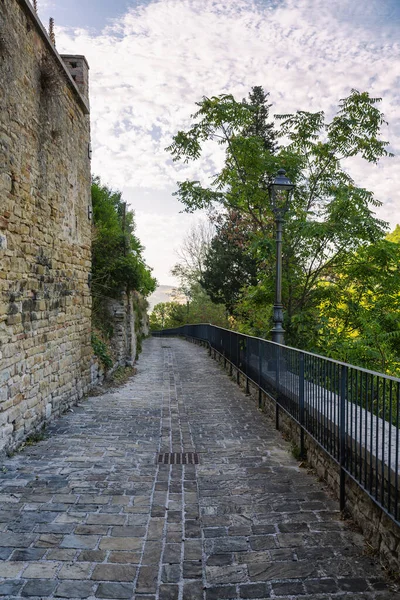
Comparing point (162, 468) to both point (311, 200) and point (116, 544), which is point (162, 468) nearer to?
point (116, 544)

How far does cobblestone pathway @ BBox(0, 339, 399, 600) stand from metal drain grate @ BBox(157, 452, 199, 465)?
0.42 feet

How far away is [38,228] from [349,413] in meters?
5.01

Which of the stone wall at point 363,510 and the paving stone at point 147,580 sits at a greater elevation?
the stone wall at point 363,510

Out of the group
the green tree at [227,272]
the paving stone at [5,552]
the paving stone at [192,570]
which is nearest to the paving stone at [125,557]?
the paving stone at [192,570]

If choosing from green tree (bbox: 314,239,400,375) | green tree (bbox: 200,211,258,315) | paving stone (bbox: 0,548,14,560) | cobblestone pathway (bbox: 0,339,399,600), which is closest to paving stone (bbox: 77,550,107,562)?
cobblestone pathway (bbox: 0,339,399,600)

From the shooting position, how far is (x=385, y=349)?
8352 millimetres

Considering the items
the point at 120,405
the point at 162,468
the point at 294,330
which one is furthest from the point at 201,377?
the point at 162,468

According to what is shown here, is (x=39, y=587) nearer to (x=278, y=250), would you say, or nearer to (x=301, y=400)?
(x=301, y=400)

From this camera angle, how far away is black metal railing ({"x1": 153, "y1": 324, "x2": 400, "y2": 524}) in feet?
9.68

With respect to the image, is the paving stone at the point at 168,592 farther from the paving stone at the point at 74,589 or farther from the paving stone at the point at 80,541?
the paving stone at the point at 80,541

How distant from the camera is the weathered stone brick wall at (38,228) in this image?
530 centimetres

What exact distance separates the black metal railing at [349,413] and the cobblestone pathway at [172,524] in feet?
1.48

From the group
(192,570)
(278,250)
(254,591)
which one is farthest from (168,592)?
(278,250)

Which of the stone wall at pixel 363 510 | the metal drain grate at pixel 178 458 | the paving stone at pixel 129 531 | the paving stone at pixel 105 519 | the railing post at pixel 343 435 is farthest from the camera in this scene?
the metal drain grate at pixel 178 458
